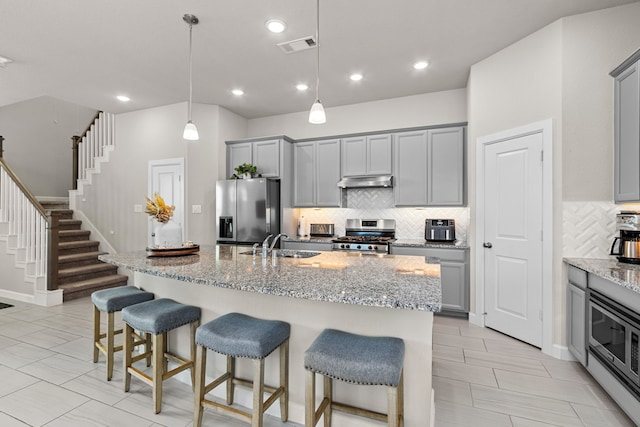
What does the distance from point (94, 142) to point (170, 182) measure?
90.6 inches

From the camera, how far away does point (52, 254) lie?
4.30 meters

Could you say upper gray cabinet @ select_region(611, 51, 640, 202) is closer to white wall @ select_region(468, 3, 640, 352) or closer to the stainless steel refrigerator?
white wall @ select_region(468, 3, 640, 352)

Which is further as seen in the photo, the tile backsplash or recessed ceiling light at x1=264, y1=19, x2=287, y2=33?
the tile backsplash

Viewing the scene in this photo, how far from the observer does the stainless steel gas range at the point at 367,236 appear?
4117mm

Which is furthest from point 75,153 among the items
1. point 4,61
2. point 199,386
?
point 199,386

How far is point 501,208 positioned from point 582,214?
2.35ft

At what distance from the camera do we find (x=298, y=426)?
6.13ft

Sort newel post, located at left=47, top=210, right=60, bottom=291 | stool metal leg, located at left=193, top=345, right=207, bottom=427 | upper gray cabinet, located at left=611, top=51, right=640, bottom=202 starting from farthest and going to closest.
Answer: newel post, located at left=47, top=210, right=60, bottom=291 < upper gray cabinet, located at left=611, top=51, right=640, bottom=202 < stool metal leg, located at left=193, top=345, right=207, bottom=427

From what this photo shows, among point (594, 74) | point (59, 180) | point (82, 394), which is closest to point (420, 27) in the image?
point (594, 74)

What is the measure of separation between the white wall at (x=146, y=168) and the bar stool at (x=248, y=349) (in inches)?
135

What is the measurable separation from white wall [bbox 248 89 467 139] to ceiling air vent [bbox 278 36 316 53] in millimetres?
1826

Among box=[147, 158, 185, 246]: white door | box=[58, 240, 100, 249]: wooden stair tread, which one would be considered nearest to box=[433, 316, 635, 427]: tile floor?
box=[147, 158, 185, 246]: white door

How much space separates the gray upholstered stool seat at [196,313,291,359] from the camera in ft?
5.29

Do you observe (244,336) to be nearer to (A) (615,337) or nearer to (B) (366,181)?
(A) (615,337)
